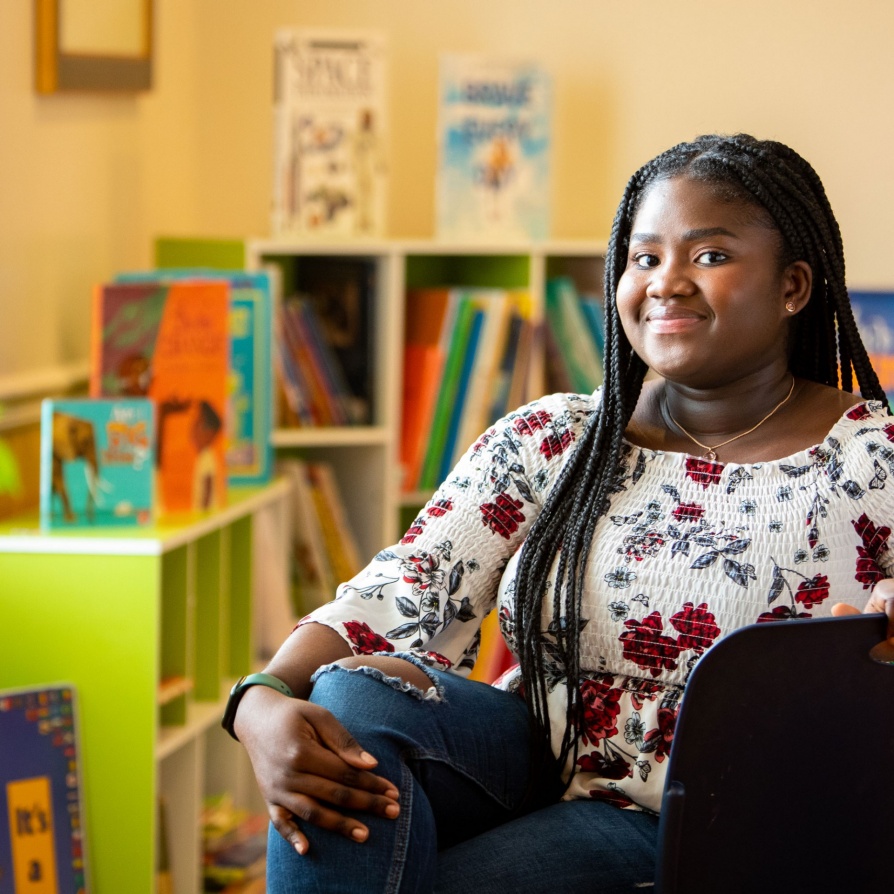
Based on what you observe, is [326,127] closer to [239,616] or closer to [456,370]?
[456,370]

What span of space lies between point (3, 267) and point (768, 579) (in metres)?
1.44

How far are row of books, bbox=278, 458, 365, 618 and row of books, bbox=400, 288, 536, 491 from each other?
0.56 feet

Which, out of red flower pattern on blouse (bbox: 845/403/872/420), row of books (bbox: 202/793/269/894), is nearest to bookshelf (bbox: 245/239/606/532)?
row of books (bbox: 202/793/269/894)

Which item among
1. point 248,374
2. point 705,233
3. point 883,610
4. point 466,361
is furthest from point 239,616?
point 883,610

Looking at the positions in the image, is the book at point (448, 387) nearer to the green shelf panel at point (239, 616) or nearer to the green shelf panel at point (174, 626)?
the green shelf panel at point (239, 616)

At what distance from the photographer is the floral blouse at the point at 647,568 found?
1.29m

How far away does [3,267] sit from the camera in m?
2.22

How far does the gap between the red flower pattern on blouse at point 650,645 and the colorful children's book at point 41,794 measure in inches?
40.0

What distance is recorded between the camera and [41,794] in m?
1.99

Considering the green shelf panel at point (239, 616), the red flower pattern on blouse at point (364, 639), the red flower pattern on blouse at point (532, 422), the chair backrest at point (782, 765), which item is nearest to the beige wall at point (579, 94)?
the green shelf panel at point (239, 616)

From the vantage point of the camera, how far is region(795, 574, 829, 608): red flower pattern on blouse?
1284mm

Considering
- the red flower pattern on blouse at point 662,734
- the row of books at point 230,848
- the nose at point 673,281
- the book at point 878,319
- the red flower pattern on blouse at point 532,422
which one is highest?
the nose at point 673,281

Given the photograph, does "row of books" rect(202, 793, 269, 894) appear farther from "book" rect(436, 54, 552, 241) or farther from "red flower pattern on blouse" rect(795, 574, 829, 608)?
"red flower pattern on blouse" rect(795, 574, 829, 608)

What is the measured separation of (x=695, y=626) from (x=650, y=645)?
5 cm
